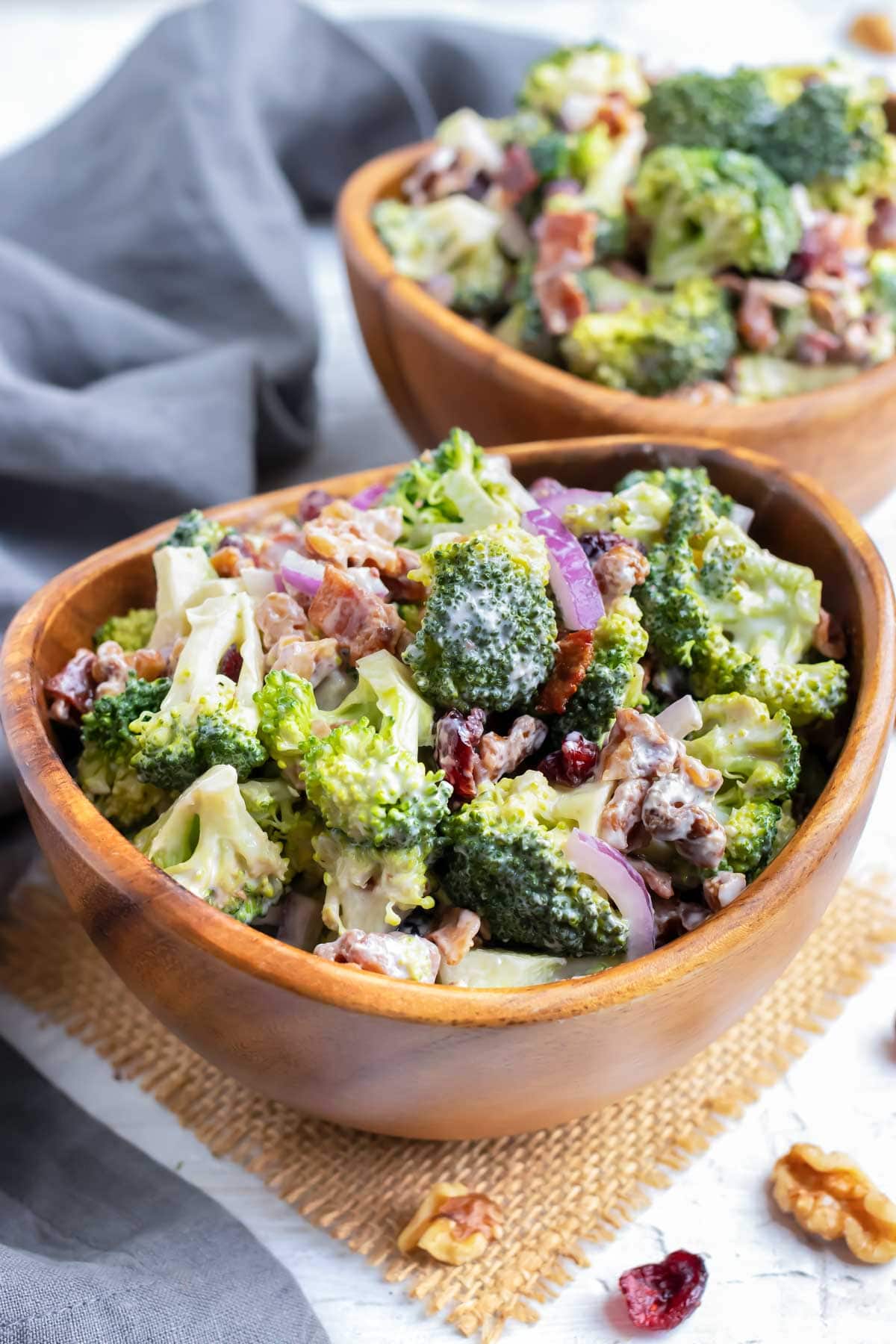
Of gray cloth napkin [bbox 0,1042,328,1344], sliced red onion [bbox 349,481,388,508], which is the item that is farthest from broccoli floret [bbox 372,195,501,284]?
gray cloth napkin [bbox 0,1042,328,1344]

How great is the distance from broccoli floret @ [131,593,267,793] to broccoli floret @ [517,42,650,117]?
1.82 metres

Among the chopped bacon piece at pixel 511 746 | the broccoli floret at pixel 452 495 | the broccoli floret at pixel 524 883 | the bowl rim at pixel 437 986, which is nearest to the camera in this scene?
the bowl rim at pixel 437 986

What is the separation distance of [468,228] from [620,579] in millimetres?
1355

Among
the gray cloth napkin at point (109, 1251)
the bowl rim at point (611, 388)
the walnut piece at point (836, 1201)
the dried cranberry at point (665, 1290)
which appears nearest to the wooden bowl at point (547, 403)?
the bowl rim at point (611, 388)

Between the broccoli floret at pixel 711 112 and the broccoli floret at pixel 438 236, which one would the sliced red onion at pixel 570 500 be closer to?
the broccoli floret at pixel 438 236

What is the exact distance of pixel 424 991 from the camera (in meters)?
1.44

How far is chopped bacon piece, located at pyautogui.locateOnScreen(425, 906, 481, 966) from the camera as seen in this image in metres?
1.57

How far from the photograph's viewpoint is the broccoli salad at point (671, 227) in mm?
2564

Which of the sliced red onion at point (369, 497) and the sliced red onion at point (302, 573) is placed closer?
the sliced red onion at point (302, 573)

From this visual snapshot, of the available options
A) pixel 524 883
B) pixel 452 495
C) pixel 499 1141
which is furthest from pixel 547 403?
pixel 499 1141

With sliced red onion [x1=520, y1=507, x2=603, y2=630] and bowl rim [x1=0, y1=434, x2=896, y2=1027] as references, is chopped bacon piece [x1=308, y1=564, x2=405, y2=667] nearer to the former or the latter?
sliced red onion [x1=520, y1=507, x2=603, y2=630]

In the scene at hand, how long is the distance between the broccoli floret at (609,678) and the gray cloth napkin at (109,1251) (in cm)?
83

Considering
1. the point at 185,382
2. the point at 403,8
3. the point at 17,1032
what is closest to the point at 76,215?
the point at 185,382

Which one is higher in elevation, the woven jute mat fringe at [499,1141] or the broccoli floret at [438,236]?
the broccoli floret at [438,236]
